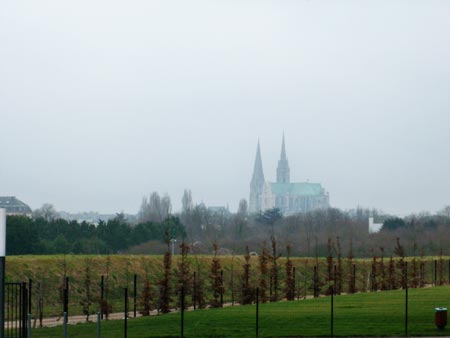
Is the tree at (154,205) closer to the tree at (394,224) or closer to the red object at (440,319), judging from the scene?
the tree at (394,224)

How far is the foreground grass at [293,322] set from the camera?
3069 centimetres

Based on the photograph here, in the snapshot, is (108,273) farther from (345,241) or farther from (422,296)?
(345,241)

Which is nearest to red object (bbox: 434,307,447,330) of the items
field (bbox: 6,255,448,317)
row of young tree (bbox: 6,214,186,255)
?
field (bbox: 6,255,448,317)

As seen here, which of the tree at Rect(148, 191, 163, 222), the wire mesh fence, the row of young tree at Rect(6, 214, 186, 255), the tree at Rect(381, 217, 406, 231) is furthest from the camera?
the tree at Rect(148, 191, 163, 222)

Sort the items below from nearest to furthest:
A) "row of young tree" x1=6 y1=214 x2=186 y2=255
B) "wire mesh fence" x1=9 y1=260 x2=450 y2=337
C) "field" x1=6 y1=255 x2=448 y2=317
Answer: "wire mesh fence" x1=9 y1=260 x2=450 y2=337 → "field" x1=6 y1=255 x2=448 y2=317 → "row of young tree" x1=6 y1=214 x2=186 y2=255

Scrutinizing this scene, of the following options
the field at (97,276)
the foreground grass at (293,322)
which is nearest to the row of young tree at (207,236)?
the field at (97,276)

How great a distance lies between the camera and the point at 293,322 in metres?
33.9

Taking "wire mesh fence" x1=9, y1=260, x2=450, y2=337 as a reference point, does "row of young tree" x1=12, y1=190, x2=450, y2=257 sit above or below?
above

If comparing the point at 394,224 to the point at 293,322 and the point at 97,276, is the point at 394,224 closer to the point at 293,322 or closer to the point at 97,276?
the point at 97,276

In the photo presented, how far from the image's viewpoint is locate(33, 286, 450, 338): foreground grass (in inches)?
1208

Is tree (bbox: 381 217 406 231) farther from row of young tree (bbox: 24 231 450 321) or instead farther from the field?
the field

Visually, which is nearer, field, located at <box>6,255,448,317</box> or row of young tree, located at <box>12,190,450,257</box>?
field, located at <box>6,255,448,317</box>

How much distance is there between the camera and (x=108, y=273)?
52562 mm

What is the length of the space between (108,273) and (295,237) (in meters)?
42.7
